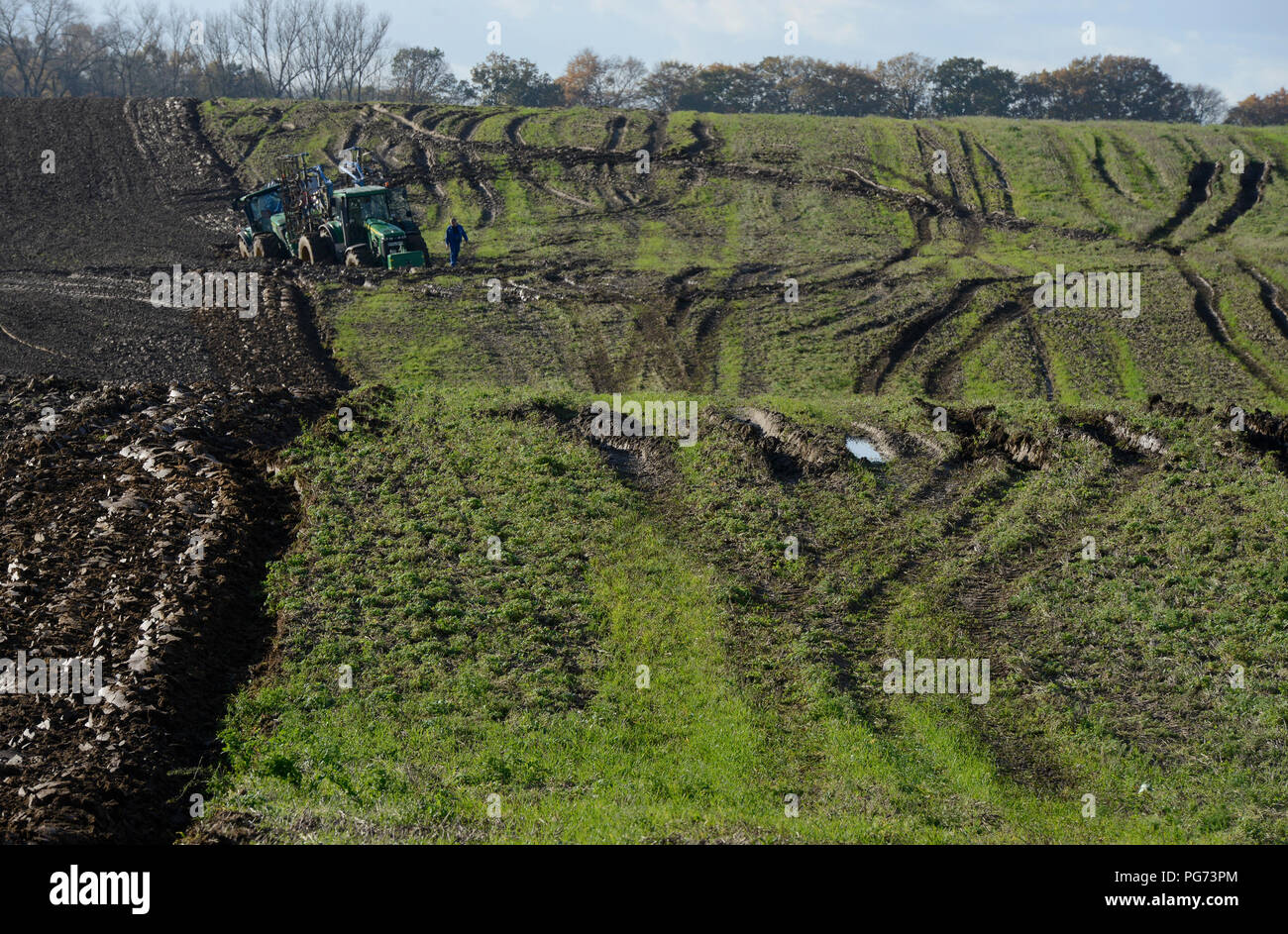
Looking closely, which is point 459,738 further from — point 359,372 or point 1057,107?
point 1057,107

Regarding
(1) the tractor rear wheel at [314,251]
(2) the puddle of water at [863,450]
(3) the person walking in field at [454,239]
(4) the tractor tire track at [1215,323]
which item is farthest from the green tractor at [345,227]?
(4) the tractor tire track at [1215,323]

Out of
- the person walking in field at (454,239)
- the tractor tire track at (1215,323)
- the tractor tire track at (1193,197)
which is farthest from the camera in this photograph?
the tractor tire track at (1193,197)

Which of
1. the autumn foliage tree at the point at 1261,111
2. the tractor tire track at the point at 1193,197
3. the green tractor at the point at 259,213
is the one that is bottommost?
the green tractor at the point at 259,213

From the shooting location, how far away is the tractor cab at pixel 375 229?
1190 inches

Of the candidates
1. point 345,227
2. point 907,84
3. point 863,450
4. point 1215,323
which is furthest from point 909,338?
point 907,84

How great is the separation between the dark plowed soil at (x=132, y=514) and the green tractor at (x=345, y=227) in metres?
1.50

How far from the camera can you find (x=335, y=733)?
10.5 meters

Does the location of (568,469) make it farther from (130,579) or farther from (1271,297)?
(1271,297)

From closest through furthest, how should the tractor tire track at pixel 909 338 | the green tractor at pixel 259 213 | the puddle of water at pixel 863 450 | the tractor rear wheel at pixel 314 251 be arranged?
the puddle of water at pixel 863 450 < the tractor tire track at pixel 909 338 < the tractor rear wheel at pixel 314 251 < the green tractor at pixel 259 213

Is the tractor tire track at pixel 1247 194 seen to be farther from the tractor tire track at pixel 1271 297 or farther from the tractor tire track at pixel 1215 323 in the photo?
the tractor tire track at pixel 1215 323

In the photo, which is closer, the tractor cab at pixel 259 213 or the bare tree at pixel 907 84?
the tractor cab at pixel 259 213

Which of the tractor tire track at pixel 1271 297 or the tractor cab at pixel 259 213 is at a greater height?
the tractor cab at pixel 259 213

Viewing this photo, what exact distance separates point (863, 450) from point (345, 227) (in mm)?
19989

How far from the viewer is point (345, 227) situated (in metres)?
30.8
